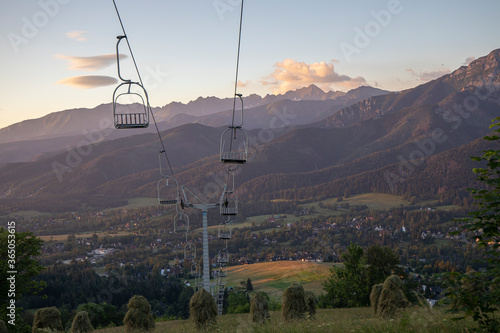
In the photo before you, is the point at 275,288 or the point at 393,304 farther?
the point at 275,288

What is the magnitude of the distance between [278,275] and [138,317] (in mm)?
100627

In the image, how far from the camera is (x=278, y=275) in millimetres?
118625

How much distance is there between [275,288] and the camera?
103000 millimetres

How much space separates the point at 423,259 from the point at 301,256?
42643 mm

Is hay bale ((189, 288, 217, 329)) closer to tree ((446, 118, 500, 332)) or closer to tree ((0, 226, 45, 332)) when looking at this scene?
tree ((0, 226, 45, 332))

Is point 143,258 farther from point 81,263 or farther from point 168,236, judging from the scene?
point 168,236

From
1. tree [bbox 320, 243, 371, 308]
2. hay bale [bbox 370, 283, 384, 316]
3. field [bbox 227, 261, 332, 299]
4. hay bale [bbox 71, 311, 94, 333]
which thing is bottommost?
field [bbox 227, 261, 332, 299]

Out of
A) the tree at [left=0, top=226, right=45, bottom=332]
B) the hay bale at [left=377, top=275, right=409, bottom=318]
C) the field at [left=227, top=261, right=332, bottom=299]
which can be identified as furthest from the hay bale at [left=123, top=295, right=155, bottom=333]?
the field at [left=227, top=261, right=332, bottom=299]

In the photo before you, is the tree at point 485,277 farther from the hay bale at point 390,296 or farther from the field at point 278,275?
the field at point 278,275

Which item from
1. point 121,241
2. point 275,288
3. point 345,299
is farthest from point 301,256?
point 345,299

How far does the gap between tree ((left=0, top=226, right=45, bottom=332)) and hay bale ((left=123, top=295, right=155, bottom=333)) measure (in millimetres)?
6154

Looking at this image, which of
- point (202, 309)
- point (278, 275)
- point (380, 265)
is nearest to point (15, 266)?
point (202, 309)

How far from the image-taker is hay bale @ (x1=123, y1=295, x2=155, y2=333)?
21469mm

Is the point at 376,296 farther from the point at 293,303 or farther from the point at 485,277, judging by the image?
the point at 485,277
